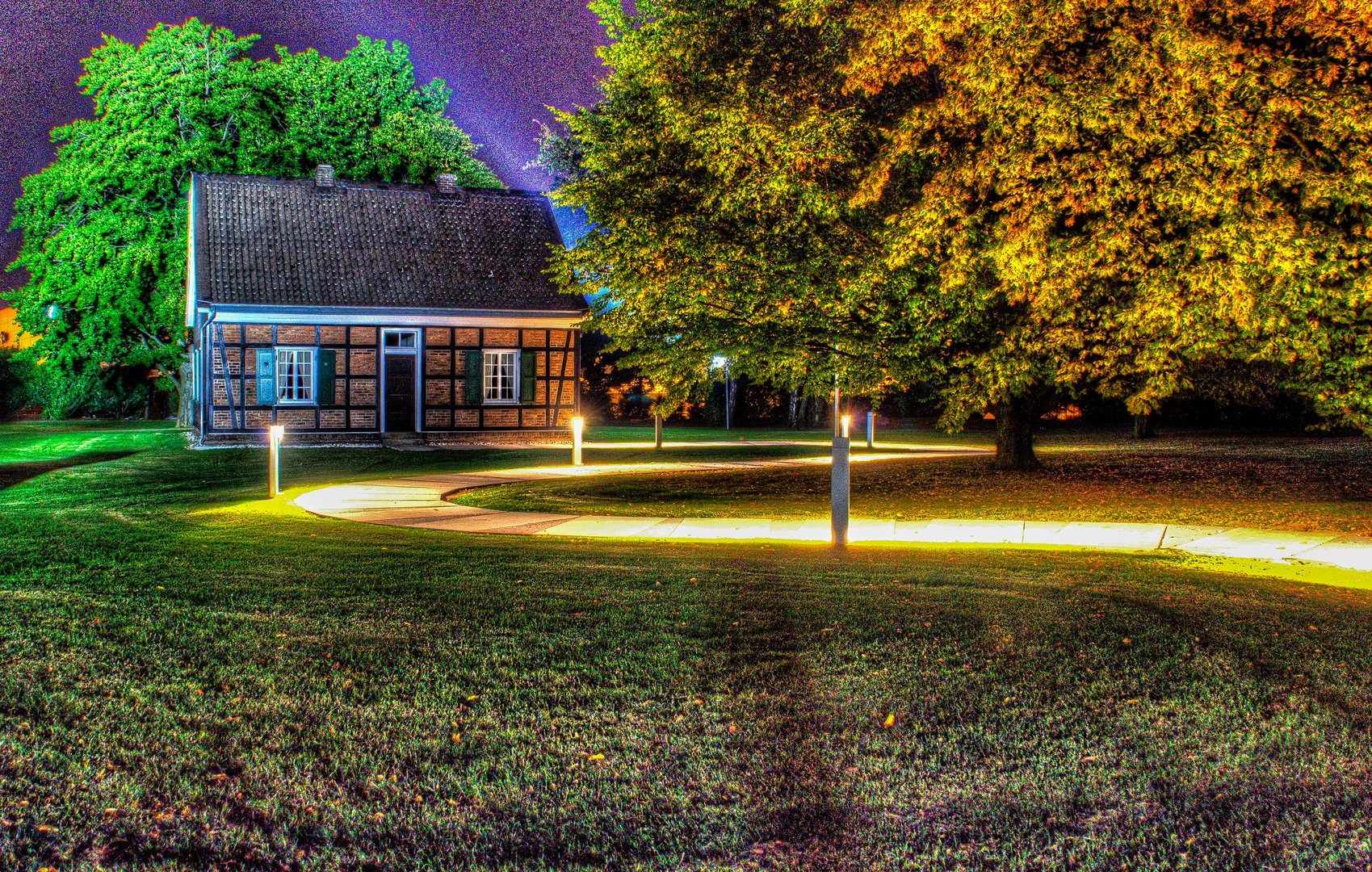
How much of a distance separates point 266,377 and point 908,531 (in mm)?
19213

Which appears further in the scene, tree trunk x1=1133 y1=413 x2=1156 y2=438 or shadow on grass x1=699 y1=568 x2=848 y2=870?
tree trunk x1=1133 y1=413 x2=1156 y2=438

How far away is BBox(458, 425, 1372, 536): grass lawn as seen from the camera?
11773mm

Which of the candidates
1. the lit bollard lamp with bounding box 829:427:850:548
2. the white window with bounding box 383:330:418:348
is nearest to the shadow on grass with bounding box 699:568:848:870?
the lit bollard lamp with bounding box 829:427:850:548

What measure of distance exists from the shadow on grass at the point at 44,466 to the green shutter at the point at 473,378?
771 centimetres

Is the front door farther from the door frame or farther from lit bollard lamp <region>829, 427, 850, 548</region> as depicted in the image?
lit bollard lamp <region>829, 427, 850, 548</region>

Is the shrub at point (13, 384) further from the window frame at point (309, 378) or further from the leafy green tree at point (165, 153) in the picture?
the window frame at point (309, 378)

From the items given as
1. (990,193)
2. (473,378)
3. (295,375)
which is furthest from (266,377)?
(990,193)

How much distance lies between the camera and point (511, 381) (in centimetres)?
2711

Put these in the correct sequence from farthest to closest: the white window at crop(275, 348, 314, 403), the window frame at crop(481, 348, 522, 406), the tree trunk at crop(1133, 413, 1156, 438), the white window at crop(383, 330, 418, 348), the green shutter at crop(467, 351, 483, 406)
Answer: the tree trunk at crop(1133, 413, 1156, 438), the window frame at crop(481, 348, 522, 406), the green shutter at crop(467, 351, 483, 406), the white window at crop(383, 330, 418, 348), the white window at crop(275, 348, 314, 403)

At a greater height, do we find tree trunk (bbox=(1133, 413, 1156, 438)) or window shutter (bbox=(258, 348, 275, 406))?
window shutter (bbox=(258, 348, 275, 406))

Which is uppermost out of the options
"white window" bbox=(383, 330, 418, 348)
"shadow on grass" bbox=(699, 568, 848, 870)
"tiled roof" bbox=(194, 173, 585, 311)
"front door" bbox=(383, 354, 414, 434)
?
"tiled roof" bbox=(194, 173, 585, 311)

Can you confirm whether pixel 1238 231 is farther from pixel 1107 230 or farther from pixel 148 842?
pixel 148 842

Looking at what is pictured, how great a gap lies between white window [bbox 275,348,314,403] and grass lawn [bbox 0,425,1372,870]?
1847 cm

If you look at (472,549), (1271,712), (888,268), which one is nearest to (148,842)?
(1271,712)
